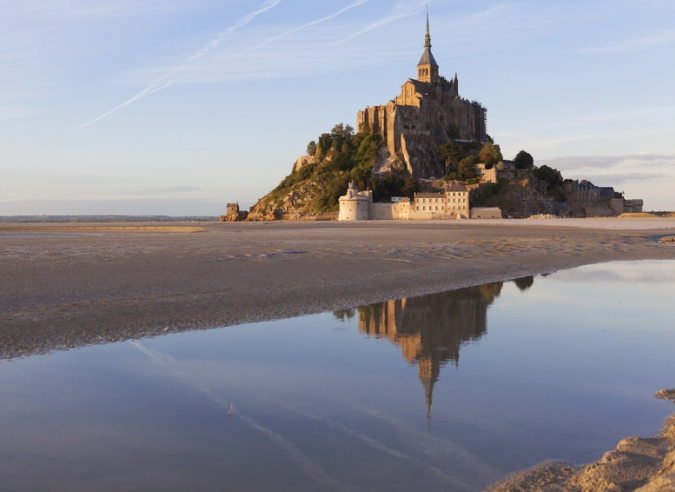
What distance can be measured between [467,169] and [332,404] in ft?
300

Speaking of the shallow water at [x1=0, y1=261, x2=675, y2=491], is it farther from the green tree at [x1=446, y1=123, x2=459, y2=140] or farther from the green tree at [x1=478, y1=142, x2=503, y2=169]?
the green tree at [x1=446, y1=123, x2=459, y2=140]

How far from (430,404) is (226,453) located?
2.45 metres

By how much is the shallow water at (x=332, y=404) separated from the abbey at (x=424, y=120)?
8686 centimetres

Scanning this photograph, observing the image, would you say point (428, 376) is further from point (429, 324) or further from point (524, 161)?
point (524, 161)

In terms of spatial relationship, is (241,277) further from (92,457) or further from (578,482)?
(578,482)

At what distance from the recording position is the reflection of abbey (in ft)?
28.6

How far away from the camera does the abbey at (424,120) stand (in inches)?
3789

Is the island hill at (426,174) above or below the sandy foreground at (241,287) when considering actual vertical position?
above

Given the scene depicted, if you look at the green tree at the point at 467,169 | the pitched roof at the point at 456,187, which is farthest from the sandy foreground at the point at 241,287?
the green tree at the point at 467,169

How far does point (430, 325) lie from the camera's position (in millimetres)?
11047

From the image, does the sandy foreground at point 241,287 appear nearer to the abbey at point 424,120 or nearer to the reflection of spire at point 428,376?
the reflection of spire at point 428,376

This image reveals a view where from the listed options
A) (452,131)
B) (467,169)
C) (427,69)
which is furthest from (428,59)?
(467,169)

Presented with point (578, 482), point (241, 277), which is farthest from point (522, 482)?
point (241, 277)

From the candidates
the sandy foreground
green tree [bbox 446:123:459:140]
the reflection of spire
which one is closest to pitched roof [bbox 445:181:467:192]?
green tree [bbox 446:123:459:140]
